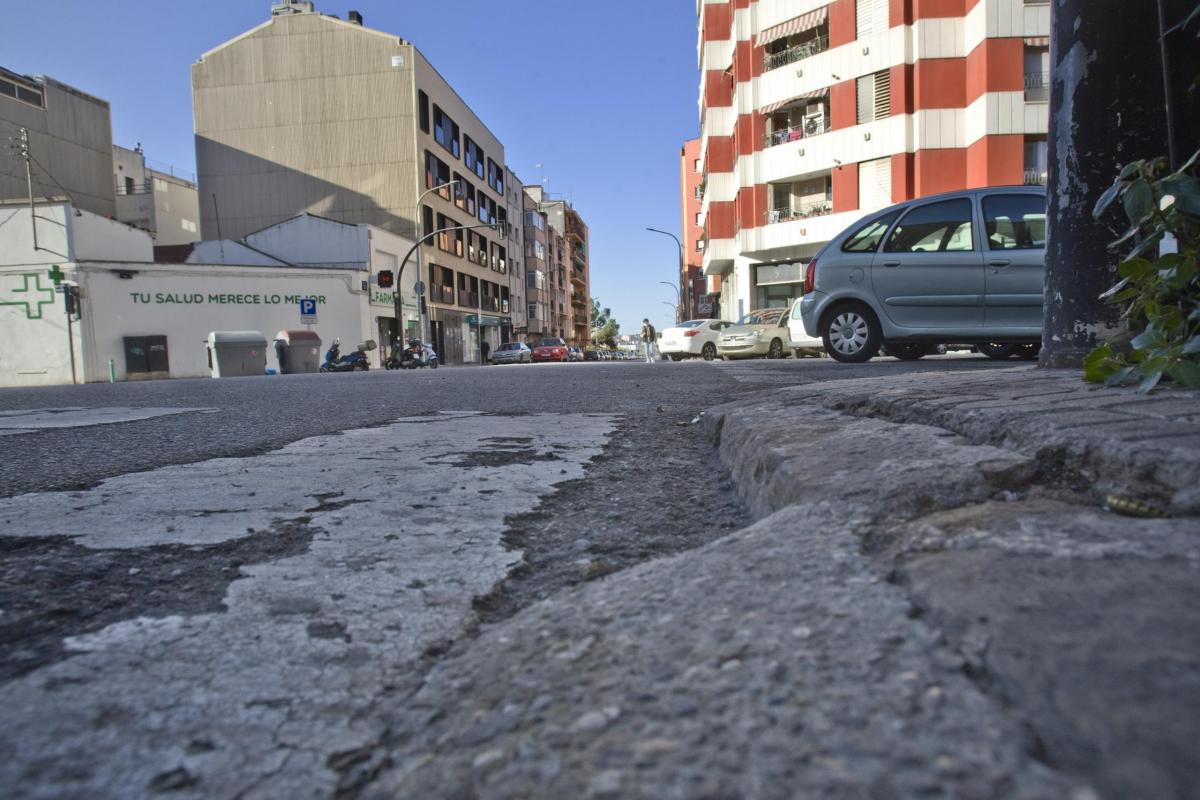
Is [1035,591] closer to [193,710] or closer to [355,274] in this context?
[193,710]

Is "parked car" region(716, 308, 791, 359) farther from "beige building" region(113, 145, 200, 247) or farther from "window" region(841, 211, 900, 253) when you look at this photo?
"beige building" region(113, 145, 200, 247)

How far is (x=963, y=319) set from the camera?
763cm

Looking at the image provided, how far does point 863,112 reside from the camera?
25.7 m

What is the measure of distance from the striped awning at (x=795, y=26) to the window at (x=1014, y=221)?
2257 centimetres

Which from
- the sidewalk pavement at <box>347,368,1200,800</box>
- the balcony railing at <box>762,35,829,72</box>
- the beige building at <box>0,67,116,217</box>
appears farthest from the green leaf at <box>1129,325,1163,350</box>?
the beige building at <box>0,67,116,217</box>

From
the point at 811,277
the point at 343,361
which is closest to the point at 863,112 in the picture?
the point at 343,361

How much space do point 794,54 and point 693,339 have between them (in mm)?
13632

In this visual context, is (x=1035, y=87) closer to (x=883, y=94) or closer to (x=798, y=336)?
(x=883, y=94)

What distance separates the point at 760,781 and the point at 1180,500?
91cm

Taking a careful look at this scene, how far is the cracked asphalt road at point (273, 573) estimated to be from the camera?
87 cm

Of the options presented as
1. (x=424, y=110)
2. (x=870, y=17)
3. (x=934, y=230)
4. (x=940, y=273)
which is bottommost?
(x=940, y=273)

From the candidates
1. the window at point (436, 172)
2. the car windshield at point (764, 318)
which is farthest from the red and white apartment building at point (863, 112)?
the window at point (436, 172)

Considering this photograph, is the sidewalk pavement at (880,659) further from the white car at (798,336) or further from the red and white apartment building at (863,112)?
the red and white apartment building at (863,112)

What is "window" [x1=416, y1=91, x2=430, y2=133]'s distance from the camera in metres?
36.6
